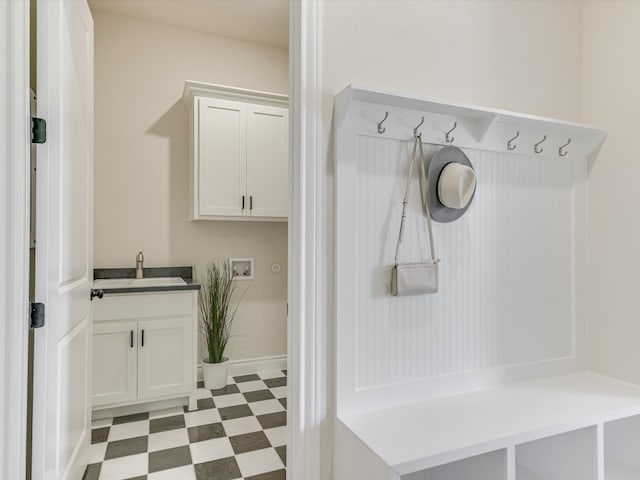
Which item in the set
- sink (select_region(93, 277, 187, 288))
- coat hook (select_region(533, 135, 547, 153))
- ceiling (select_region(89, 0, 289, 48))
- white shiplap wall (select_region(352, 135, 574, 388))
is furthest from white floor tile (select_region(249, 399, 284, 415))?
ceiling (select_region(89, 0, 289, 48))

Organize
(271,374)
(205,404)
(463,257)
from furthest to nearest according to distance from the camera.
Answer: (271,374) < (205,404) < (463,257)

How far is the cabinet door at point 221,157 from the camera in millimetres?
2971

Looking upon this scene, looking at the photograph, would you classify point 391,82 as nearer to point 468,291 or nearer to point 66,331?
point 468,291

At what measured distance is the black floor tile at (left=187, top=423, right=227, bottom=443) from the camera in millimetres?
2240

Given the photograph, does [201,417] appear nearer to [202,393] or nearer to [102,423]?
[202,393]

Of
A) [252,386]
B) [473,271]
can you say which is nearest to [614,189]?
A: [473,271]

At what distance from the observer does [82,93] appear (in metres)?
1.75

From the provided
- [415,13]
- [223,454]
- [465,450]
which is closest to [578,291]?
[465,450]

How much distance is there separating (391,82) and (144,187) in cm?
234

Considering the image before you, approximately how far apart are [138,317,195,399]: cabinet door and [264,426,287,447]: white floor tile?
660 millimetres

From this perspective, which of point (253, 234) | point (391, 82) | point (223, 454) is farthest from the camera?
point (253, 234)

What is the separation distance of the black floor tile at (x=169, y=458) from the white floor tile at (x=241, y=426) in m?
0.27

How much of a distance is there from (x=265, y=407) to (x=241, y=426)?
0.31 metres

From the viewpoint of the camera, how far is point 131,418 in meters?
2.51
